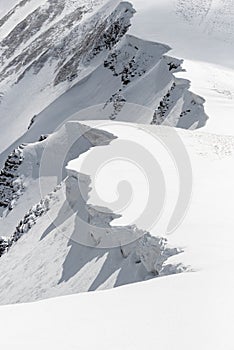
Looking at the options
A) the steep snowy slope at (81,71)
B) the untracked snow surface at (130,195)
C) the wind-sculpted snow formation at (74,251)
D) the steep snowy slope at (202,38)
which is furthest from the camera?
the steep snowy slope at (81,71)

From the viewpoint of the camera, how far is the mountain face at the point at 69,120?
14508mm

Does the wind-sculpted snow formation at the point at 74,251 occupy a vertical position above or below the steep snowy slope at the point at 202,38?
below

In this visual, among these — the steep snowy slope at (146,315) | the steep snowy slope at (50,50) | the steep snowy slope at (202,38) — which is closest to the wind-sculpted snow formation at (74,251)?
the steep snowy slope at (146,315)

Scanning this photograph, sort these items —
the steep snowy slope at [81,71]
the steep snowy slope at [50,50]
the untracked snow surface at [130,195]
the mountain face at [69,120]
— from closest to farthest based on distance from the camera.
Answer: the untracked snow surface at [130,195] → the mountain face at [69,120] → the steep snowy slope at [81,71] → the steep snowy slope at [50,50]

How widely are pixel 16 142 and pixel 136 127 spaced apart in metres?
30.3

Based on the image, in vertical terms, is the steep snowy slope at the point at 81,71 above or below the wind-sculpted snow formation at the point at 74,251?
above

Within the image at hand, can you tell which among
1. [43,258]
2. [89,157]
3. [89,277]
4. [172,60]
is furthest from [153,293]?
[172,60]

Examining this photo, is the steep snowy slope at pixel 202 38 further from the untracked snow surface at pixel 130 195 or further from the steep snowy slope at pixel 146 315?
the steep snowy slope at pixel 146 315

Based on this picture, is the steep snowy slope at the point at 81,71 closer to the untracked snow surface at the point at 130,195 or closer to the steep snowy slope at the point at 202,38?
the untracked snow surface at the point at 130,195

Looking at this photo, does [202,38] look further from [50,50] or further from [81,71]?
[50,50]

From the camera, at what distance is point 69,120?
146ft

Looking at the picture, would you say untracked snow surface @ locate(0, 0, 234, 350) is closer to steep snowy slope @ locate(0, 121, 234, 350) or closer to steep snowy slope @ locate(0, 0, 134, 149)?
steep snowy slope @ locate(0, 121, 234, 350)

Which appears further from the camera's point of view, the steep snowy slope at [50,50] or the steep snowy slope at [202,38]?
the steep snowy slope at [50,50]

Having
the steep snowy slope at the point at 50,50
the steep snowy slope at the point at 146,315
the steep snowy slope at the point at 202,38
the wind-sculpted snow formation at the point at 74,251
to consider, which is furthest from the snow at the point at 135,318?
the steep snowy slope at the point at 50,50
